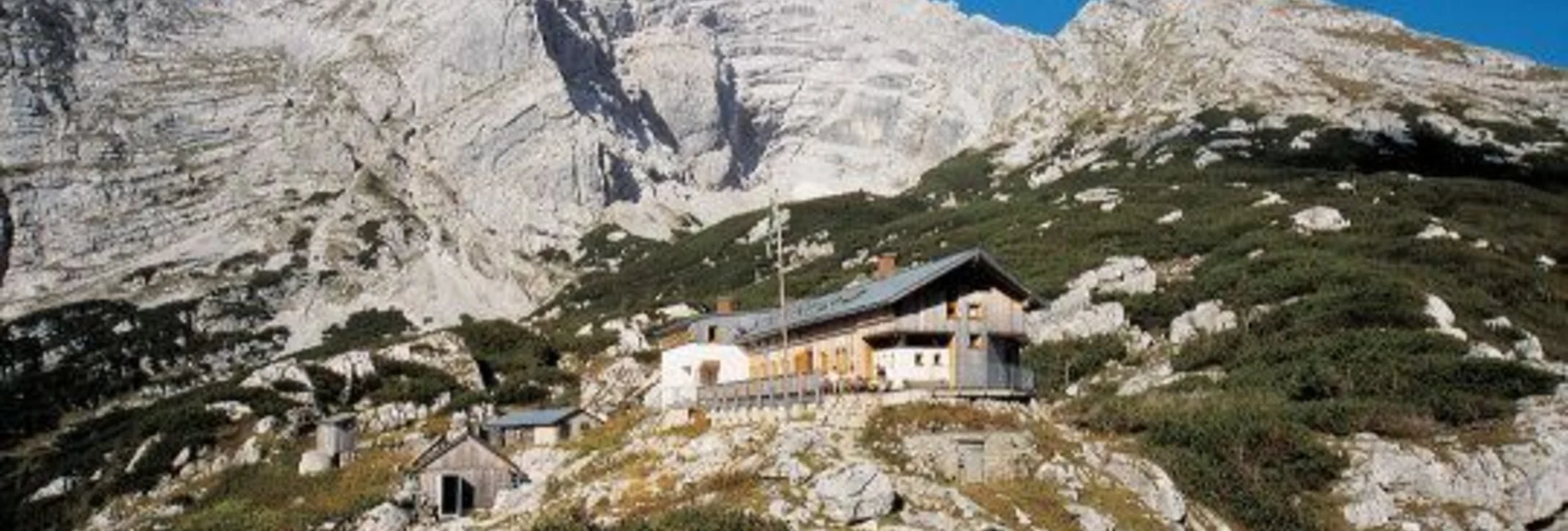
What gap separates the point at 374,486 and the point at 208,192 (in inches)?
4901

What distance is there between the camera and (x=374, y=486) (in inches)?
2817

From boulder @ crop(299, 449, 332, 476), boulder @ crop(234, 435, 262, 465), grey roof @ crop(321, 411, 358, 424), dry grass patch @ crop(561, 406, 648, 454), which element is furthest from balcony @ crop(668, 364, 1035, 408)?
boulder @ crop(234, 435, 262, 465)

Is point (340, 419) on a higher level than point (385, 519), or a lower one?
higher

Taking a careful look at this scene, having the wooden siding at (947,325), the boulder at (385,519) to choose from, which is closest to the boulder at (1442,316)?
the wooden siding at (947,325)

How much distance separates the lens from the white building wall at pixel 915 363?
4784 cm

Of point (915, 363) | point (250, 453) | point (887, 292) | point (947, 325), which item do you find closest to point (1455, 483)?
point (947, 325)

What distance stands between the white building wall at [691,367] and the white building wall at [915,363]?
13091mm

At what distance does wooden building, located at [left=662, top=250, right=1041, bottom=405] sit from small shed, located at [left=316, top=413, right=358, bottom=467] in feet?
132

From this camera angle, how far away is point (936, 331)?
4778 cm

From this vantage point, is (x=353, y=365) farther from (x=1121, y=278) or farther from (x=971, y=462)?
(x=971, y=462)

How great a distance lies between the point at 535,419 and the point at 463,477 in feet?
36.9

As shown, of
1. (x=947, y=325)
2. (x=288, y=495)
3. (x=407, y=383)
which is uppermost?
(x=947, y=325)

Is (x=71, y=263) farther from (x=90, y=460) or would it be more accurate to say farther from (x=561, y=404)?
(x=561, y=404)

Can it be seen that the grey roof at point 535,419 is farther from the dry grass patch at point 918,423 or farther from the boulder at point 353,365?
the dry grass patch at point 918,423
